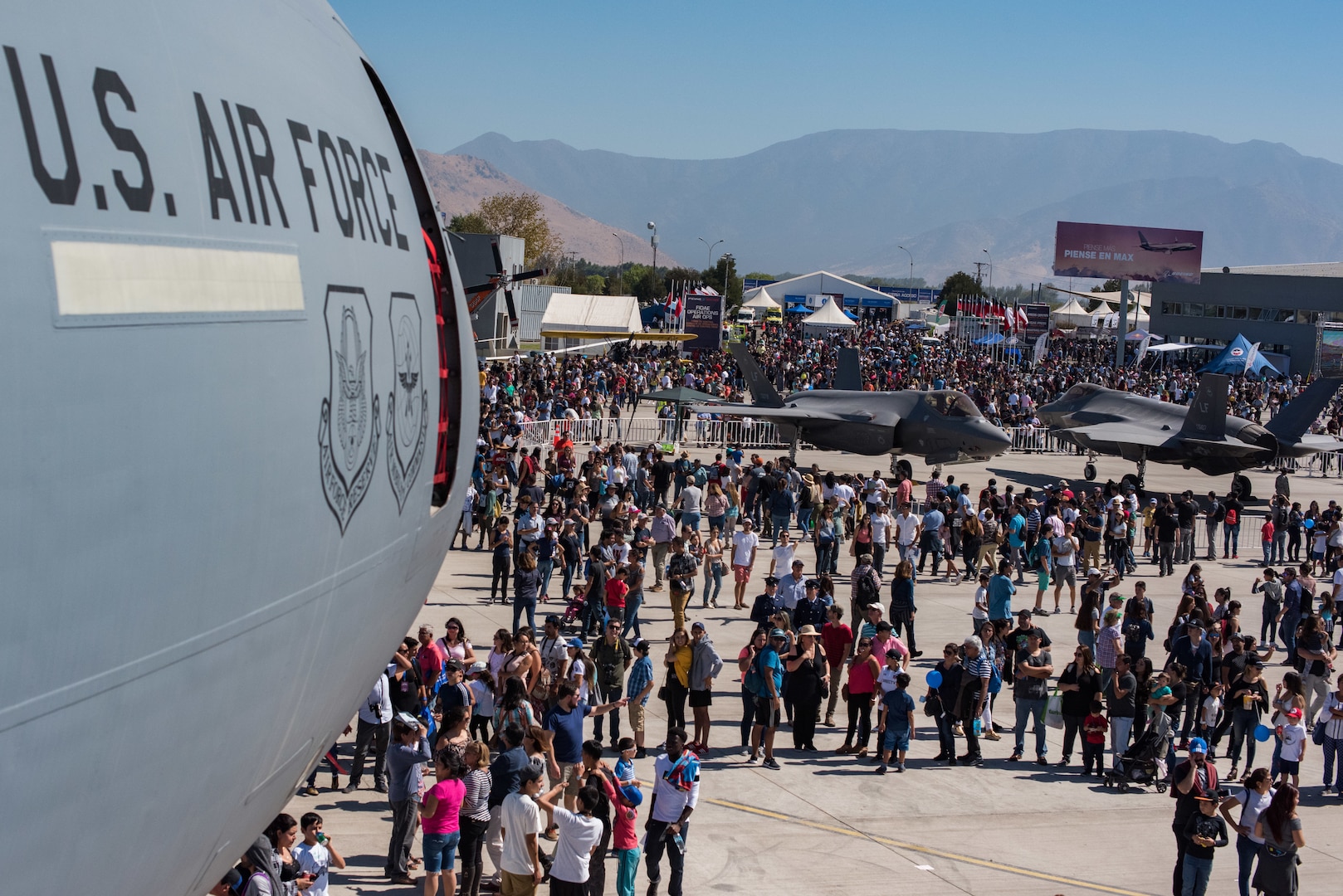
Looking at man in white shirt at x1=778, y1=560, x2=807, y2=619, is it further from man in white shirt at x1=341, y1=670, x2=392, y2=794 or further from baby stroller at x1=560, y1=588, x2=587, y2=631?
man in white shirt at x1=341, y1=670, x2=392, y2=794

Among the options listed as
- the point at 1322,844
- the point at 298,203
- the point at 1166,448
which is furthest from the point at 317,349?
the point at 1166,448

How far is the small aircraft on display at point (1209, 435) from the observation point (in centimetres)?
3075

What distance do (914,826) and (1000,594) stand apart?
5.92 meters

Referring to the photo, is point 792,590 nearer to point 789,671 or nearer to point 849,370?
point 789,671

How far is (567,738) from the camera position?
1084 cm

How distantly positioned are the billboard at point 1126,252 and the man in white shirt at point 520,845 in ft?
215

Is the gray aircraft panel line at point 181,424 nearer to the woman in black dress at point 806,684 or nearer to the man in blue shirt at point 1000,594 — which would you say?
the woman in black dress at point 806,684

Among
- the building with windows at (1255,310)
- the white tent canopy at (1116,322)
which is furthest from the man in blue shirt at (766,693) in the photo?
the white tent canopy at (1116,322)

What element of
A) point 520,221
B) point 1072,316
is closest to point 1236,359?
point 1072,316

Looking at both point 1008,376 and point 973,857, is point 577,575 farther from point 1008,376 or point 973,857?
point 1008,376

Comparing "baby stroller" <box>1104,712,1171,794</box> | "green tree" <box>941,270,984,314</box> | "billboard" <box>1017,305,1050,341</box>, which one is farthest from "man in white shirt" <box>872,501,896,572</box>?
"green tree" <box>941,270,984,314</box>

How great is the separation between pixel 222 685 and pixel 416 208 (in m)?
2.90

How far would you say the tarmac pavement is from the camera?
10.1 metres

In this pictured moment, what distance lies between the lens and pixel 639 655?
12039 mm
